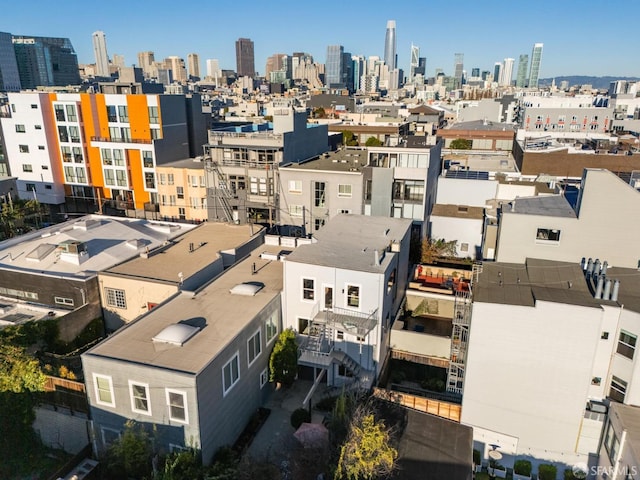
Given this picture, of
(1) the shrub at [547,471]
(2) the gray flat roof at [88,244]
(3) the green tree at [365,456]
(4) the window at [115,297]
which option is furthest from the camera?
(2) the gray flat roof at [88,244]

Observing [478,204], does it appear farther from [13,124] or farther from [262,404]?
[13,124]


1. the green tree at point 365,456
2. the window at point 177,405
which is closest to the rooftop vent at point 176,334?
the window at point 177,405

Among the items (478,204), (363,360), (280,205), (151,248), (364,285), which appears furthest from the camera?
(478,204)

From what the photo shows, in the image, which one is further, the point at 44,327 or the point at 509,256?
the point at 509,256

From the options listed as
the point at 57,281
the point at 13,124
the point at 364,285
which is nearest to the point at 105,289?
the point at 57,281

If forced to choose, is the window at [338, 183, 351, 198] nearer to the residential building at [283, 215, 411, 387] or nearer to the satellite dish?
the residential building at [283, 215, 411, 387]

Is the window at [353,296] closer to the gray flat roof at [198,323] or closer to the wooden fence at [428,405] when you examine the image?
the gray flat roof at [198,323]
